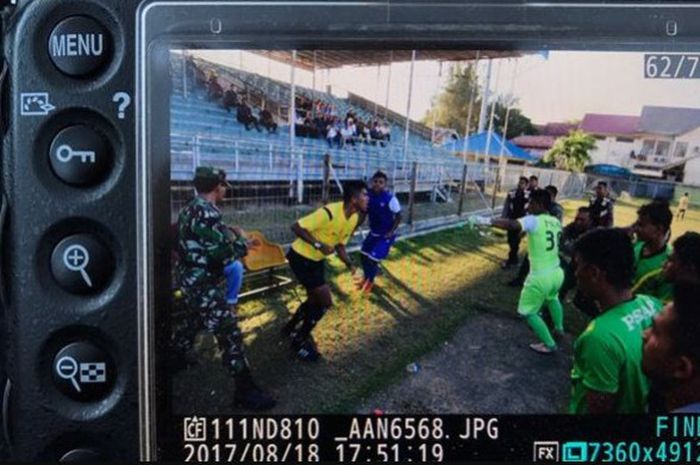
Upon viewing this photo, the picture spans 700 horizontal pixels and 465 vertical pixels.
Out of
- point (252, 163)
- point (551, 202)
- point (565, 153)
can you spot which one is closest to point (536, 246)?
point (551, 202)

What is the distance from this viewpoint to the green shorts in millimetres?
908

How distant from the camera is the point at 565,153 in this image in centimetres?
98

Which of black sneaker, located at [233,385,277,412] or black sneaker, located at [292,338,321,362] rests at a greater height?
black sneaker, located at [292,338,321,362]

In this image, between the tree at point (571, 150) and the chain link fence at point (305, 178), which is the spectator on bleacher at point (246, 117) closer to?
the chain link fence at point (305, 178)

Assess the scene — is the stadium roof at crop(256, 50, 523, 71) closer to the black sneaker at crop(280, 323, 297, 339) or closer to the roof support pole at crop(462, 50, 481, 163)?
the roof support pole at crop(462, 50, 481, 163)

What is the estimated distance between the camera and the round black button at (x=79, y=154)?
905 millimetres

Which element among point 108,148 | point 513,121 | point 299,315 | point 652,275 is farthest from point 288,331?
point 652,275

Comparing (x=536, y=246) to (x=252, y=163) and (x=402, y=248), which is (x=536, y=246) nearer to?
(x=402, y=248)

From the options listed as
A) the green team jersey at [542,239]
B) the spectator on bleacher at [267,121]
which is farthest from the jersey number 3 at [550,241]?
the spectator on bleacher at [267,121]

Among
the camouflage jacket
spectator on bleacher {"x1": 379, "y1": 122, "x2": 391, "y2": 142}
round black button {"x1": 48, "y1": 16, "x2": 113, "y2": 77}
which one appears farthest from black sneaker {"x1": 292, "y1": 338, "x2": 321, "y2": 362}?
round black button {"x1": 48, "y1": 16, "x2": 113, "y2": 77}

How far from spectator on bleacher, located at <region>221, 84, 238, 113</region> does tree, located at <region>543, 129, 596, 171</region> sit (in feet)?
2.13

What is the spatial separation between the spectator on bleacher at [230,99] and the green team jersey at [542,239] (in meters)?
0.65

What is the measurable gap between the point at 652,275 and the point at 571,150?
1.01 feet

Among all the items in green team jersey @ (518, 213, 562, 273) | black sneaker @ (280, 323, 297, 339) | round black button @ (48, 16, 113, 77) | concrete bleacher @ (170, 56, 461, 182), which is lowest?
black sneaker @ (280, 323, 297, 339)
